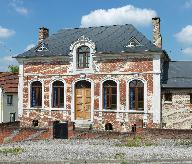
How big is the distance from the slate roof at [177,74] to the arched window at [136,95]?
1843 mm

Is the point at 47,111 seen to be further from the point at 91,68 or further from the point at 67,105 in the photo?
the point at 91,68

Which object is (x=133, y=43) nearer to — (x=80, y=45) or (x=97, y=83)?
(x=97, y=83)

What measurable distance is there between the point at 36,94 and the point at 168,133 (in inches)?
523

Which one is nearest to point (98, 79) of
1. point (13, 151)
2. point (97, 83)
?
point (97, 83)

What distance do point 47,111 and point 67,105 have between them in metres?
1.92

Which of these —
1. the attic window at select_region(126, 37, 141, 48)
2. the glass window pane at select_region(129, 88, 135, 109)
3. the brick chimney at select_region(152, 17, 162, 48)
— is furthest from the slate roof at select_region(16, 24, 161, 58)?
the glass window pane at select_region(129, 88, 135, 109)

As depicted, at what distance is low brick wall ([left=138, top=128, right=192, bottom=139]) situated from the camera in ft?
75.5

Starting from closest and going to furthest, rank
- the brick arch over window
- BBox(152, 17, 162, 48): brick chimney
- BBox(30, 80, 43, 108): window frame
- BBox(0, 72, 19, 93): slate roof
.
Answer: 1. BBox(152, 17, 162, 48): brick chimney
2. BBox(30, 80, 43, 108): window frame
3. the brick arch over window
4. BBox(0, 72, 19, 93): slate roof

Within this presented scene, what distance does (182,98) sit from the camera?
28.2 m

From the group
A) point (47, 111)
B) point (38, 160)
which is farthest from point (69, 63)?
point (38, 160)

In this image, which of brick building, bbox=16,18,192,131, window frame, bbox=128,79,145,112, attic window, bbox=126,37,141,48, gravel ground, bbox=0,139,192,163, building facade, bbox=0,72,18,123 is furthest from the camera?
building facade, bbox=0,72,18,123

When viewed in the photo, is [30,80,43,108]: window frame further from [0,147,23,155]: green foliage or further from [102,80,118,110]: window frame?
[0,147,23,155]: green foliage

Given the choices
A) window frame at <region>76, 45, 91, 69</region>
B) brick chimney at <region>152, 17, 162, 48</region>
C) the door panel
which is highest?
brick chimney at <region>152, 17, 162, 48</region>

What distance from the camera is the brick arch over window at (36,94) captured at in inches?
1251
